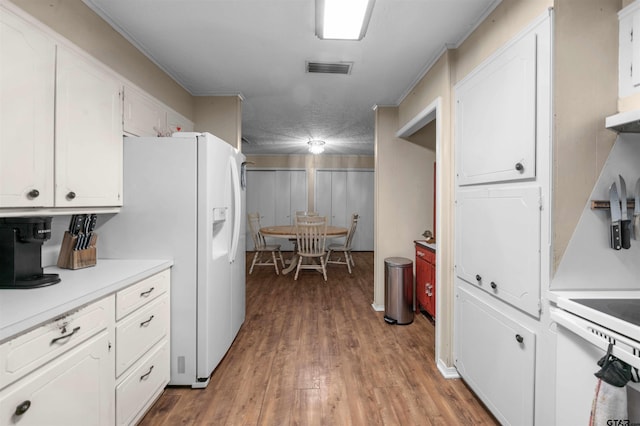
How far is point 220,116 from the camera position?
3.17 meters

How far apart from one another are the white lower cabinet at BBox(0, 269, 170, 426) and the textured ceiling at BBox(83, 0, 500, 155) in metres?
1.65

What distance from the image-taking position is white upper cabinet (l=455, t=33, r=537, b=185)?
139 cm

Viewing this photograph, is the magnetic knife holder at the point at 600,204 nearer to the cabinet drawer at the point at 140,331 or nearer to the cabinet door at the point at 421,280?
the cabinet door at the point at 421,280

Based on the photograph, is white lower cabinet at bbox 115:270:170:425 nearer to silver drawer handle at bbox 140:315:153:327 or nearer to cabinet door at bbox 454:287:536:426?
silver drawer handle at bbox 140:315:153:327

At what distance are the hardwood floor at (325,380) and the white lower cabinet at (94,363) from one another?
309 millimetres

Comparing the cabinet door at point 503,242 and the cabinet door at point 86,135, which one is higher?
the cabinet door at point 86,135

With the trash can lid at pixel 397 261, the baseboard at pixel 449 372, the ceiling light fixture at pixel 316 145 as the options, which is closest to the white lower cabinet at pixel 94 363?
the baseboard at pixel 449 372

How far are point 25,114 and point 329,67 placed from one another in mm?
2015

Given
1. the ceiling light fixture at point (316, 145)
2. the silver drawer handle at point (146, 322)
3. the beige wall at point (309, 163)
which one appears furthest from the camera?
the beige wall at point (309, 163)

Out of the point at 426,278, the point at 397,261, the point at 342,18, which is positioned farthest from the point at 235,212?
the point at 426,278

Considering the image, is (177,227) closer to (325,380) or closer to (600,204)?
(325,380)

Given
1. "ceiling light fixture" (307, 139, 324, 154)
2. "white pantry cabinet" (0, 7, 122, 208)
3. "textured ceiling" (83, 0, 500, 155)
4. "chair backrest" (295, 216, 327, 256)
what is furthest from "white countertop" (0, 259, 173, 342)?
"ceiling light fixture" (307, 139, 324, 154)

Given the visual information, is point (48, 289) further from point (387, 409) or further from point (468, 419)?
point (468, 419)

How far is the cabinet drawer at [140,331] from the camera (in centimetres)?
151
